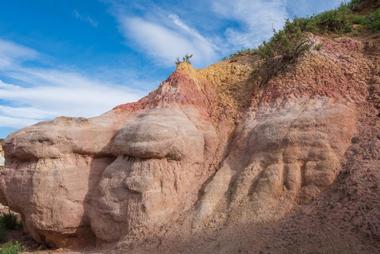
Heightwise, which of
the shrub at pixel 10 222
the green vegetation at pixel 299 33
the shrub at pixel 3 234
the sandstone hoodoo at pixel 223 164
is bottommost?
the shrub at pixel 3 234

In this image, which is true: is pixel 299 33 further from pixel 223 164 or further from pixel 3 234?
pixel 3 234

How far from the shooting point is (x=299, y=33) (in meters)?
10.7

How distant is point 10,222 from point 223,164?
23.9ft

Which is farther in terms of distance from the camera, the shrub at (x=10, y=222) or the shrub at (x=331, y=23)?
the shrub at (x=10, y=222)

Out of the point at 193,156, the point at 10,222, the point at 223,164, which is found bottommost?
the point at 10,222

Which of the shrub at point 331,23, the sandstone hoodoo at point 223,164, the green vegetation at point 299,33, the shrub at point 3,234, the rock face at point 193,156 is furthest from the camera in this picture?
the shrub at point 3,234

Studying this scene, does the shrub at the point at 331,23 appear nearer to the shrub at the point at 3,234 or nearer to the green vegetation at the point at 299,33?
the green vegetation at the point at 299,33

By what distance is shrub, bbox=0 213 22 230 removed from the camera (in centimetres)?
1307

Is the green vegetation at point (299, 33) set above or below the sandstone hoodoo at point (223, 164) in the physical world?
above

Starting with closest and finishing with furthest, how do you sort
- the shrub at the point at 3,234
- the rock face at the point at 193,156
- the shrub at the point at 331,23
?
1. the rock face at the point at 193,156
2. the shrub at the point at 331,23
3. the shrub at the point at 3,234

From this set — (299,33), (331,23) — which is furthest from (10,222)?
(331,23)

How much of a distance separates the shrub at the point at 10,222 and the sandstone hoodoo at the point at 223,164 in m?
2.52

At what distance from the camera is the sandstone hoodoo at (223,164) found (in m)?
7.29

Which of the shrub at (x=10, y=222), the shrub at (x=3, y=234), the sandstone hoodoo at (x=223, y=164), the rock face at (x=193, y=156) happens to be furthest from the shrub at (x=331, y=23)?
the shrub at (x=10, y=222)
